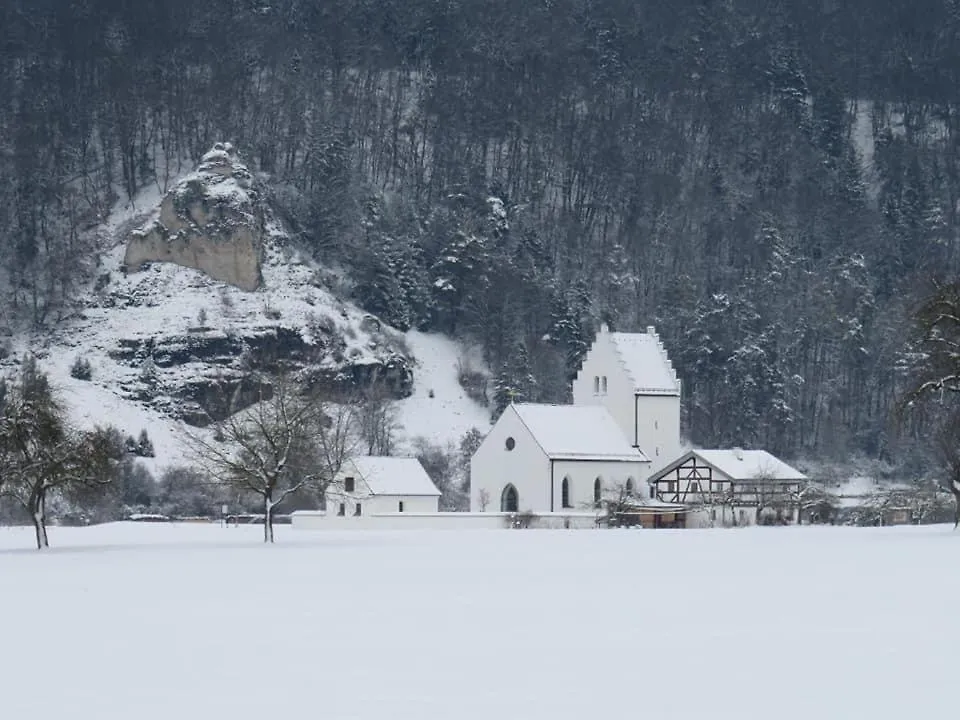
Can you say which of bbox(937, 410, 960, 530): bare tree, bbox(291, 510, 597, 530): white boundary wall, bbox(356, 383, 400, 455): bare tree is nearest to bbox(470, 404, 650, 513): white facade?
bbox(291, 510, 597, 530): white boundary wall

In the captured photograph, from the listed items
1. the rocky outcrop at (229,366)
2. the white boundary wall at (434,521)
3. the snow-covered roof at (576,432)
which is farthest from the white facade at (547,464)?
the rocky outcrop at (229,366)

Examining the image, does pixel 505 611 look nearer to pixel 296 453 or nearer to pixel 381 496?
pixel 296 453

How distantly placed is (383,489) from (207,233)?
49544mm

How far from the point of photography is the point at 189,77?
7047 inches

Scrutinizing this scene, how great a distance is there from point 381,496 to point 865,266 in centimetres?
9037

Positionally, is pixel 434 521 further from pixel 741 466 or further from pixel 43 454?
pixel 43 454

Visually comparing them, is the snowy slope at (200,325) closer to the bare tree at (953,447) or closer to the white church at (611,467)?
the white church at (611,467)

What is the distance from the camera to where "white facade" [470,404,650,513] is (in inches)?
3839

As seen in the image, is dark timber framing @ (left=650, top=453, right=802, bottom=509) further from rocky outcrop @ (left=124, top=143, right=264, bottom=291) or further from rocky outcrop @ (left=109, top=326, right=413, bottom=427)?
rocky outcrop @ (left=124, top=143, right=264, bottom=291)

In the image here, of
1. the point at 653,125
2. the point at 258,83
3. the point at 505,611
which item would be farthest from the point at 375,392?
the point at 505,611

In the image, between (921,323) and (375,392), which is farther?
(375,392)

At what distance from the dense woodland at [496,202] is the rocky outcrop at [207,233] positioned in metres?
6.76

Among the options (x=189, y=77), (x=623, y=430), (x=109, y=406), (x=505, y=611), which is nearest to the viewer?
(x=505, y=611)

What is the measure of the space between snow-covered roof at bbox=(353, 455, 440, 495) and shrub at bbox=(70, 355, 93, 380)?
38.0 m
